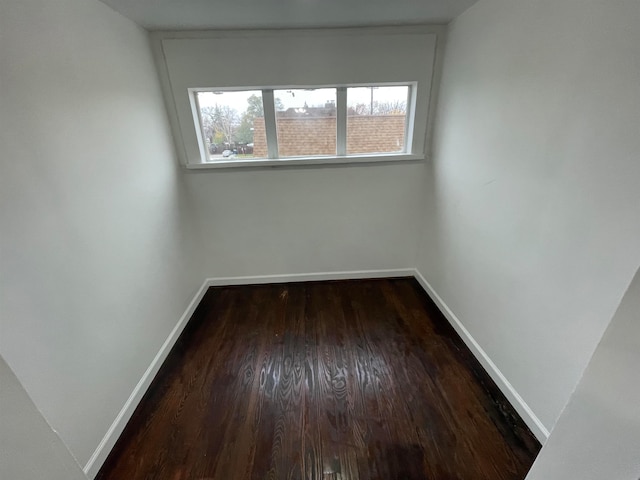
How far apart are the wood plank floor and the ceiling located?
213 cm

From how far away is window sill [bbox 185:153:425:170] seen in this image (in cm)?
242

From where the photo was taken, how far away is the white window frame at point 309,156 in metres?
2.28

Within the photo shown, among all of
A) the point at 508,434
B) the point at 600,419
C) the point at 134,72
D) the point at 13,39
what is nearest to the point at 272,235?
the point at 134,72

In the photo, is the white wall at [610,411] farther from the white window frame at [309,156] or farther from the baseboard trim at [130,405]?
the white window frame at [309,156]

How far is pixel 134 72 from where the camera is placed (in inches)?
71.1

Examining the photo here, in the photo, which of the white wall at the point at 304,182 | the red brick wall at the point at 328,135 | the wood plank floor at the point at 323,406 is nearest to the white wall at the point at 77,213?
the wood plank floor at the point at 323,406

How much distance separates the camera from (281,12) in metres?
1.78

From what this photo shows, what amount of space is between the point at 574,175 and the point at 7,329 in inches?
85.3

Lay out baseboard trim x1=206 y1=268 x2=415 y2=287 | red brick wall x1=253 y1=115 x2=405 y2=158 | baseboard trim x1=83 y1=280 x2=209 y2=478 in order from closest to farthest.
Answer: baseboard trim x1=83 y1=280 x2=209 y2=478 < red brick wall x1=253 y1=115 x2=405 y2=158 < baseboard trim x1=206 y1=268 x2=415 y2=287

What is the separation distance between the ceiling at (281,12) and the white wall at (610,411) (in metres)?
1.95

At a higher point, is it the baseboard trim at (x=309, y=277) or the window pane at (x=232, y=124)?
the window pane at (x=232, y=124)

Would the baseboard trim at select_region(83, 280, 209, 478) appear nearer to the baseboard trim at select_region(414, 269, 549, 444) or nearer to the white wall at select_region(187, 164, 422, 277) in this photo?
the white wall at select_region(187, 164, 422, 277)

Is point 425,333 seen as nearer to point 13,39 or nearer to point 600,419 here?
point 600,419

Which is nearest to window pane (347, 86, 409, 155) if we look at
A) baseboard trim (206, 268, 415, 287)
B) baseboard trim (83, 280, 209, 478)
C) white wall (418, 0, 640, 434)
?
white wall (418, 0, 640, 434)
